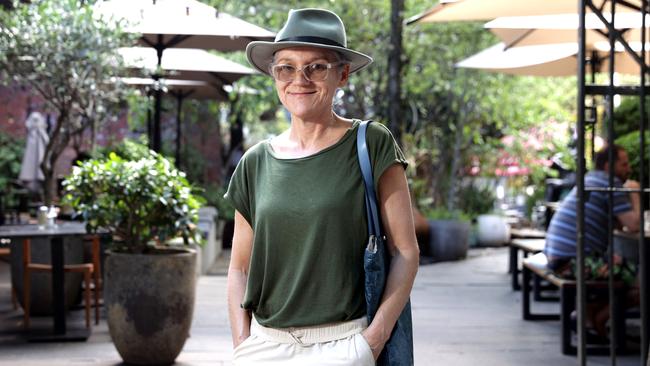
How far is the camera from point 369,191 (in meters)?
3.25

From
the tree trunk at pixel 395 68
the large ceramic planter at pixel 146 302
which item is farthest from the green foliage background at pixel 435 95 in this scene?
the large ceramic planter at pixel 146 302

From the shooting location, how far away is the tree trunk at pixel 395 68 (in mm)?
14883

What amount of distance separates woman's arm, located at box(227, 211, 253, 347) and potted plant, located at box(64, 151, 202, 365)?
12.8 ft

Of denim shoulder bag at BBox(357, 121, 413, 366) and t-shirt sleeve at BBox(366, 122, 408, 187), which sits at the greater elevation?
t-shirt sleeve at BBox(366, 122, 408, 187)

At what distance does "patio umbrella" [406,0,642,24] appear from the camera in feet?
29.5

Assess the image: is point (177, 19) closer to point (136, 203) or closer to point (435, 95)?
point (136, 203)

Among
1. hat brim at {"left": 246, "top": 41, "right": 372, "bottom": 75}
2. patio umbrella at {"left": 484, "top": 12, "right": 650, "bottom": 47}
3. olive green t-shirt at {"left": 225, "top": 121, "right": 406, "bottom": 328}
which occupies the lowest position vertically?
olive green t-shirt at {"left": 225, "top": 121, "right": 406, "bottom": 328}

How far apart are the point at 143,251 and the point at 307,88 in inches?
182

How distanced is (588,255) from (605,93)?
2.58 metres

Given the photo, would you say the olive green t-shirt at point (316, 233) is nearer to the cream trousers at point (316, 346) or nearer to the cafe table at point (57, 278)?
the cream trousers at point (316, 346)

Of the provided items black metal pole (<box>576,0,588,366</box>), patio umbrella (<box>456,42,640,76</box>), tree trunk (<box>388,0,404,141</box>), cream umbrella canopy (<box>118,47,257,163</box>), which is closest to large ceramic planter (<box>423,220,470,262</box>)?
tree trunk (<box>388,0,404,141</box>)

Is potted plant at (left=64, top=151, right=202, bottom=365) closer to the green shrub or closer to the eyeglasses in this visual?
the green shrub

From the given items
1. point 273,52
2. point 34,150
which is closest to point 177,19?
point 273,52

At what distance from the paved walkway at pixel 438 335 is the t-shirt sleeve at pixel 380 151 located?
461 centimetres
